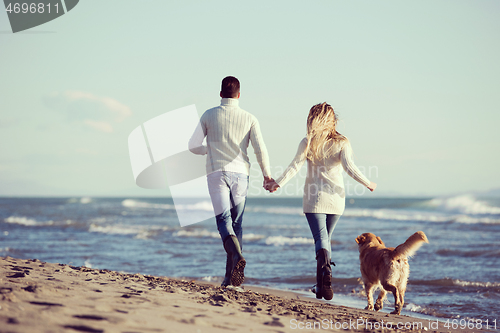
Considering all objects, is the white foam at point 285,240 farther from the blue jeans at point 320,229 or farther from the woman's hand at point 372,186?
the woman's hand at point 372,186

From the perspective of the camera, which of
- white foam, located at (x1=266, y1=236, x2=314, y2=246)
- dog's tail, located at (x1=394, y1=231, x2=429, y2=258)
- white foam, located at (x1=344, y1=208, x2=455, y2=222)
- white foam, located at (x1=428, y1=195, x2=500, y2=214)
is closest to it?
dog's tail, located at (x1=394, y1=231, x2=429, y2=258)

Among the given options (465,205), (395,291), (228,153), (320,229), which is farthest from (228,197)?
(465,205)

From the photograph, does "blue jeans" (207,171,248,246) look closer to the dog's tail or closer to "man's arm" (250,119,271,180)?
"man's arm" (250,119,271,180)

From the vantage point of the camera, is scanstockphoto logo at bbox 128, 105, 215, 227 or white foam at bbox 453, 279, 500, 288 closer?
scanstockphoto logo at bbox 128, 105, 215, 227

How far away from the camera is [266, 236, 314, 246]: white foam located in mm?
12498

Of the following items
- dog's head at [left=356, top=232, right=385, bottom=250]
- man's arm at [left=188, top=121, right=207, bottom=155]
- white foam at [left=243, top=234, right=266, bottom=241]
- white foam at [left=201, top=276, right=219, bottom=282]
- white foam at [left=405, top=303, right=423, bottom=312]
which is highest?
man's arm at [left=188, top=121, right=207, bottom=155]

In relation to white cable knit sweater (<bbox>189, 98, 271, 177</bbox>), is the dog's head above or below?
below

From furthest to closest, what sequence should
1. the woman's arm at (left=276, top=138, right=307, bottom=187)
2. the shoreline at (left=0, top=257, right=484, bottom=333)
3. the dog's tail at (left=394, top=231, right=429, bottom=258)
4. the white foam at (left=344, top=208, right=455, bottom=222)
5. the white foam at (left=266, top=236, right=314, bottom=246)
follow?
the white foam at (left=344, top=208, right=455, bottom=222) → the white foam at (left=266, top=236, right=314, bottom=246) → the woman's arm at (left=276, top=138, right=307, bottom=187) → the dog's tail at (left=394, top=231, right=429, bottom=258) → the shoreline at (left=0, top=257, right=484, bottom=333)

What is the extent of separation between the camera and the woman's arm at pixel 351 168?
418 cm

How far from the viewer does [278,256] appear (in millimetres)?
9883

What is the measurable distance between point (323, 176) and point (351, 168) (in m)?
0.30

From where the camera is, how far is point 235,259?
3908 millimetres

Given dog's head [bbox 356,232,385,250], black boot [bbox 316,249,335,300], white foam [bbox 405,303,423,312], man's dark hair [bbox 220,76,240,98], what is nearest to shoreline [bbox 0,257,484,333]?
black boot [bbox 316,249,335,300]

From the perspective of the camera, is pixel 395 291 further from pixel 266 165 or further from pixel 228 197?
pixel 228 197
